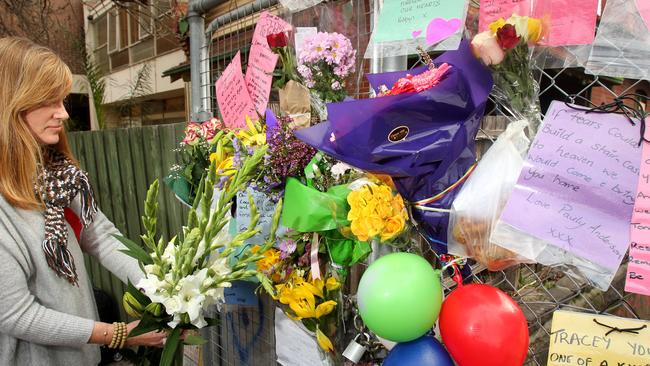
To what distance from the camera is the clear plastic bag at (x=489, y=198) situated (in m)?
0.74

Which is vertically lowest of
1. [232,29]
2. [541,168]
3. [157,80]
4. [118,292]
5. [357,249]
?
[118,292]

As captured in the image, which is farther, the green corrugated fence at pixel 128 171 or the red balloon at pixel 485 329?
the green corrugated fence at pixel 128 171

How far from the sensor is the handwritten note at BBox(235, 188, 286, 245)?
131cm

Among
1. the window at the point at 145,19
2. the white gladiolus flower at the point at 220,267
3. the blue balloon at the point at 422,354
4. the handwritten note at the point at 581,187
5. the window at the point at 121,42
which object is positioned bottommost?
the blue balloon at the point at 422,354

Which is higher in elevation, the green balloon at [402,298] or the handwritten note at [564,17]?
the handwritten note at [564,17]

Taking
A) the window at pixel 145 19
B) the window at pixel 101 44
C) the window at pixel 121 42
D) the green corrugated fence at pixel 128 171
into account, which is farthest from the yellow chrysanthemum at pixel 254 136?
the window at pixel 101 44

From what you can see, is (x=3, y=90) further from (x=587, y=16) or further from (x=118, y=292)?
(x=118, y=292)

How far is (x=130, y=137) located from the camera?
2.99 meters

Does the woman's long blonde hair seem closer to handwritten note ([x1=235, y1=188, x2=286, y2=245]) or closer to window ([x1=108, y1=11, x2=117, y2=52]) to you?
handwritten note ([x1=235, y1=188, x2=286, y2=245])

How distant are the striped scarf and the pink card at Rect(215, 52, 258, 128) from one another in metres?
0.64

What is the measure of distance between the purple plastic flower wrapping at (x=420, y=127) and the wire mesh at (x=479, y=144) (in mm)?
136

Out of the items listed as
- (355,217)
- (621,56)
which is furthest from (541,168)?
(355,217)

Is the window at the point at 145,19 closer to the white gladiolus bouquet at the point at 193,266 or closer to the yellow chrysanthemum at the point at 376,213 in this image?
the white gladiolus bouquet at the point at 193,266

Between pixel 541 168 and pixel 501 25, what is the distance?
0.27m
